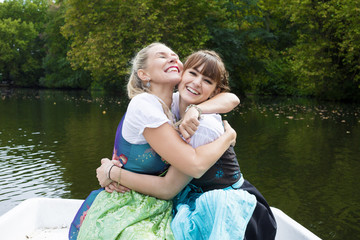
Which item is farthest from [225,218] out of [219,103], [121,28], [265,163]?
[121,28]

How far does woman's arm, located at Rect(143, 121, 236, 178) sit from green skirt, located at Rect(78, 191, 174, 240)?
35 centimetres

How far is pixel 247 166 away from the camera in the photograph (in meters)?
7.78

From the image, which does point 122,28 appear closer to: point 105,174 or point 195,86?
point 195,86

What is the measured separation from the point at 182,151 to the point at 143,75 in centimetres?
66

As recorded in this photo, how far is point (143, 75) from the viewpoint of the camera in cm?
239

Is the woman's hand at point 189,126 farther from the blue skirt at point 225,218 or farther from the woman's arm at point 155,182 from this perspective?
the blue skirt at point 225,218

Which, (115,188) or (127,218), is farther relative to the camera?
(115,188)

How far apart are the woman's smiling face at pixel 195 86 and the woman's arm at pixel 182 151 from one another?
17.4 inches

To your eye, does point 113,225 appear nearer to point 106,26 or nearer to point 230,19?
point 106,26

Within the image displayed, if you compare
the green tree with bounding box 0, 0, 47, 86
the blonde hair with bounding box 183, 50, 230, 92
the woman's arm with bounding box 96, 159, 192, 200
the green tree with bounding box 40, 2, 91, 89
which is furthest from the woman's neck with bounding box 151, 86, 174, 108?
the green tree with bounding box 0, 0, 47, 86

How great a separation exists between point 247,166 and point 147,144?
5.91 m

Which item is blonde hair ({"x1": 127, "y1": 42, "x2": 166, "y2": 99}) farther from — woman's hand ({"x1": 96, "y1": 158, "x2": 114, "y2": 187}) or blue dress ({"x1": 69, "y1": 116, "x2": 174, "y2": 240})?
woman's hand ({"x1": 96, "y1": 158, "x2": 114, "y2": 187})

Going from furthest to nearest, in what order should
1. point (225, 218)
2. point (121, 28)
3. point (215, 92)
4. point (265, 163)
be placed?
point (121, 28) → point (265, 163) → point (215, 92) → point (225, 218)

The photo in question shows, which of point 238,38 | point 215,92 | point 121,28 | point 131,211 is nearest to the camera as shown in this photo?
point 131,211
